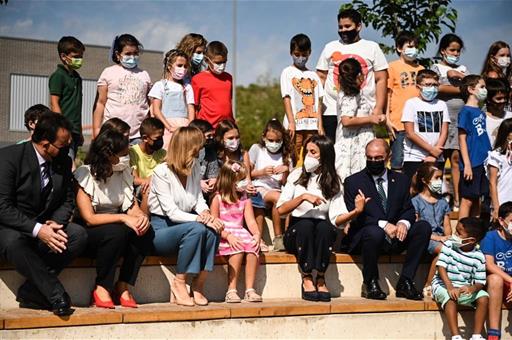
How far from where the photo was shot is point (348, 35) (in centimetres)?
871

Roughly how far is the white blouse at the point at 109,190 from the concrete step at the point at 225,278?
0.44 meters

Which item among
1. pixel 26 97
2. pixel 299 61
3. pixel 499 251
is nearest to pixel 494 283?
pixel 499 251

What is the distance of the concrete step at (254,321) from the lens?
5.94 meters

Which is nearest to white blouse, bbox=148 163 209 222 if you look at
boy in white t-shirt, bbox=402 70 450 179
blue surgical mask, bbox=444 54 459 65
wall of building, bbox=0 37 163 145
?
boy in white t-shirt, bbox=402 70 450 179

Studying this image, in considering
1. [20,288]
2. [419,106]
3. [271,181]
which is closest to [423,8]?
[419,106]

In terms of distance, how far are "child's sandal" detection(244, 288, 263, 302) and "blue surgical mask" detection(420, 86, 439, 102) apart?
2.87 meters

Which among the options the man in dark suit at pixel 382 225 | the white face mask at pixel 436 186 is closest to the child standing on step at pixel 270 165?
the man in dark suit at pixel 382 225

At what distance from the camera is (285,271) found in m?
7.39

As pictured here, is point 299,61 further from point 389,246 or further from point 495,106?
point 389,246

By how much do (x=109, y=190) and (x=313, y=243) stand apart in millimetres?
1779

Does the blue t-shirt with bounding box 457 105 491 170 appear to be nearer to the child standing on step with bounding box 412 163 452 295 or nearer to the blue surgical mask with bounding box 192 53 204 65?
the child standing on step with bounding box 412 163 452 295

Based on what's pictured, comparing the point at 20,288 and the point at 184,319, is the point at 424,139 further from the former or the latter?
the point at 20,288

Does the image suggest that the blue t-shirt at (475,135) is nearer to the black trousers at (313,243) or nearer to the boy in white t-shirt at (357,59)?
the boy in white t-shirt at (357,59)

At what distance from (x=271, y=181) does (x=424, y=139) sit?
1.61 meters
